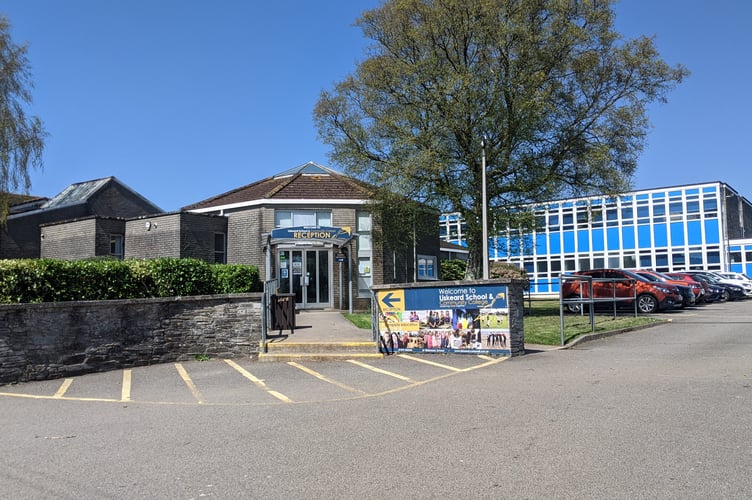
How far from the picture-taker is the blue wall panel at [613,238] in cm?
5203

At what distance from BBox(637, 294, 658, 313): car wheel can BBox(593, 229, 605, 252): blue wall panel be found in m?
30.3

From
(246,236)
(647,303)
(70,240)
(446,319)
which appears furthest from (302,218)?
(647,303)

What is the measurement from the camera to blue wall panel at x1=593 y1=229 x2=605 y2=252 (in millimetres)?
52688

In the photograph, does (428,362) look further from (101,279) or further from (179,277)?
(101,279)

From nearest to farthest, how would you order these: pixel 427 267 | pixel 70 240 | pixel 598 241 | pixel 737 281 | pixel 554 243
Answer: pixel 70 240, pixel 427 267, pixel 737 281, pixel 598 241, pixel 554 243

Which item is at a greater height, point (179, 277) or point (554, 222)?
point (554, 222)

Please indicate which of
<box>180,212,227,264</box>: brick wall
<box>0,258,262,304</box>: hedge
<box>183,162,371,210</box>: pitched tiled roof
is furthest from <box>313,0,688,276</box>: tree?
<box>0,258,262,304</box>: hedge

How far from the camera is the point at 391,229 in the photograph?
2469cm

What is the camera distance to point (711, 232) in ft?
155

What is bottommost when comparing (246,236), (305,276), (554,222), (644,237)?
(305,276)

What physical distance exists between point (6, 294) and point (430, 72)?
1579cm

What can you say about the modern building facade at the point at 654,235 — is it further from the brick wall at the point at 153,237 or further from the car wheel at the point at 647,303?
the brick wall at the point at 153,237

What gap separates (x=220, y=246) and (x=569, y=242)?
3731 cm

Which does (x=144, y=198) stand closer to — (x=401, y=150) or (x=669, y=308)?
(x=401, y=150)
